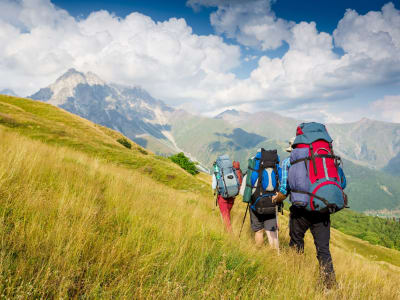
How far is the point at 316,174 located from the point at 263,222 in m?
2.28

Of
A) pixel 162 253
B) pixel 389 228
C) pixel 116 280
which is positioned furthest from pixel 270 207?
pixel 389 228

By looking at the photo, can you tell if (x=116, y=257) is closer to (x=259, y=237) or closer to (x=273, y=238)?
(x=259, y=237)

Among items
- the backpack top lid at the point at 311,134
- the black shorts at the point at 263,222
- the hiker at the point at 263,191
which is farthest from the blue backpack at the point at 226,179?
the backpack top lid at the point at 311,134

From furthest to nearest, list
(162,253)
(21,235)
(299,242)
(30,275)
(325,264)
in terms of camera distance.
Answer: (299,242) → (325,264) → (162,253) → (21,235) → (30,275)

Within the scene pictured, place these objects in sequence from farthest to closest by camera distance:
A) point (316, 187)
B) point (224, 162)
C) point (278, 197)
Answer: point (224, 162)
point (278, 197)
point (316, 187)

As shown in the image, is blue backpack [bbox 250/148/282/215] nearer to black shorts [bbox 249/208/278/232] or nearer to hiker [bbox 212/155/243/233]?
black shorts [bbox 249/208/278/232]

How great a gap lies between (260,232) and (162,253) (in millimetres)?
3749

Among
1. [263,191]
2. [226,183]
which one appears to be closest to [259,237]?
[263,191]

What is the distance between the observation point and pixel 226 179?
→ 6414 millimetres

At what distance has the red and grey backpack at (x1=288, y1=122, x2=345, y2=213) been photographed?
3840 mm

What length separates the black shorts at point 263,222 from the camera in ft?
17.8

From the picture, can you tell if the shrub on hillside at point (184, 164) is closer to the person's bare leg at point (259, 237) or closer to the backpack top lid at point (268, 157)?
the person's bare leg at point (259, 237)

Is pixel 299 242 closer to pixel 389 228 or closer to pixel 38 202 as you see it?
pixel 38 202

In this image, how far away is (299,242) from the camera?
4.59m
